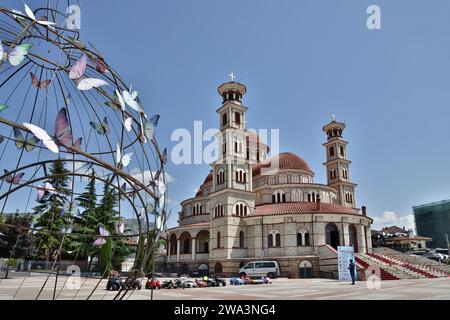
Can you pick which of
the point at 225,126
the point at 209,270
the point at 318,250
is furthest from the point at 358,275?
the point at 225,126

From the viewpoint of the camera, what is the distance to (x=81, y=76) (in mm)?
2758

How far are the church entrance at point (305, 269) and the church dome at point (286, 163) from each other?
13995 mm

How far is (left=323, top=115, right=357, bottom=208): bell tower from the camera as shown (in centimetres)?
4822

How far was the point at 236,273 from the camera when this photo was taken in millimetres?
34312

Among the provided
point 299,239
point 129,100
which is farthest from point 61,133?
point 299,239

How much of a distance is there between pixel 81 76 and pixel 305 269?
32823 millimetres

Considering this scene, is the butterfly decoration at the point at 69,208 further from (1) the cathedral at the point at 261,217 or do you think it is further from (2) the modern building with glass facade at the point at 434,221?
(2) the modern building with glass facade at the point at 434,221

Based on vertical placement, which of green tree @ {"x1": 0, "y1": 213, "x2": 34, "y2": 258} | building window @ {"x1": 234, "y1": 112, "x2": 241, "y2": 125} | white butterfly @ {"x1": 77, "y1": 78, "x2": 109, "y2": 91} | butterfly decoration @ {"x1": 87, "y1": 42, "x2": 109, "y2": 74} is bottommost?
green tree @ {"x1": 0, "y1": 213, "x2": 34, "y2": 258}

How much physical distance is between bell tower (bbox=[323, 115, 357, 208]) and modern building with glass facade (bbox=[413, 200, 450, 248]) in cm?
3980

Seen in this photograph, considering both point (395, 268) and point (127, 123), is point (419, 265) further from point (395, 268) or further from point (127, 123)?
point (127, 123)

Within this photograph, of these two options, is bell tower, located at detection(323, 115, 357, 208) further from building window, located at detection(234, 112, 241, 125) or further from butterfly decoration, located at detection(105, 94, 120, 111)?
butterfly decoration, located at detection(105, 94, 120, 111)

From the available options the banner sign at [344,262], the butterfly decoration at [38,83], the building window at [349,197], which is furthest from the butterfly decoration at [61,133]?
the building window at [349,197]

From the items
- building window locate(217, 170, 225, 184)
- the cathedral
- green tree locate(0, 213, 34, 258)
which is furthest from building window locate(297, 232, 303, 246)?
green tree locate(0, 213, 34, 258)

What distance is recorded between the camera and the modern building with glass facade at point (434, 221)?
7494 cm
